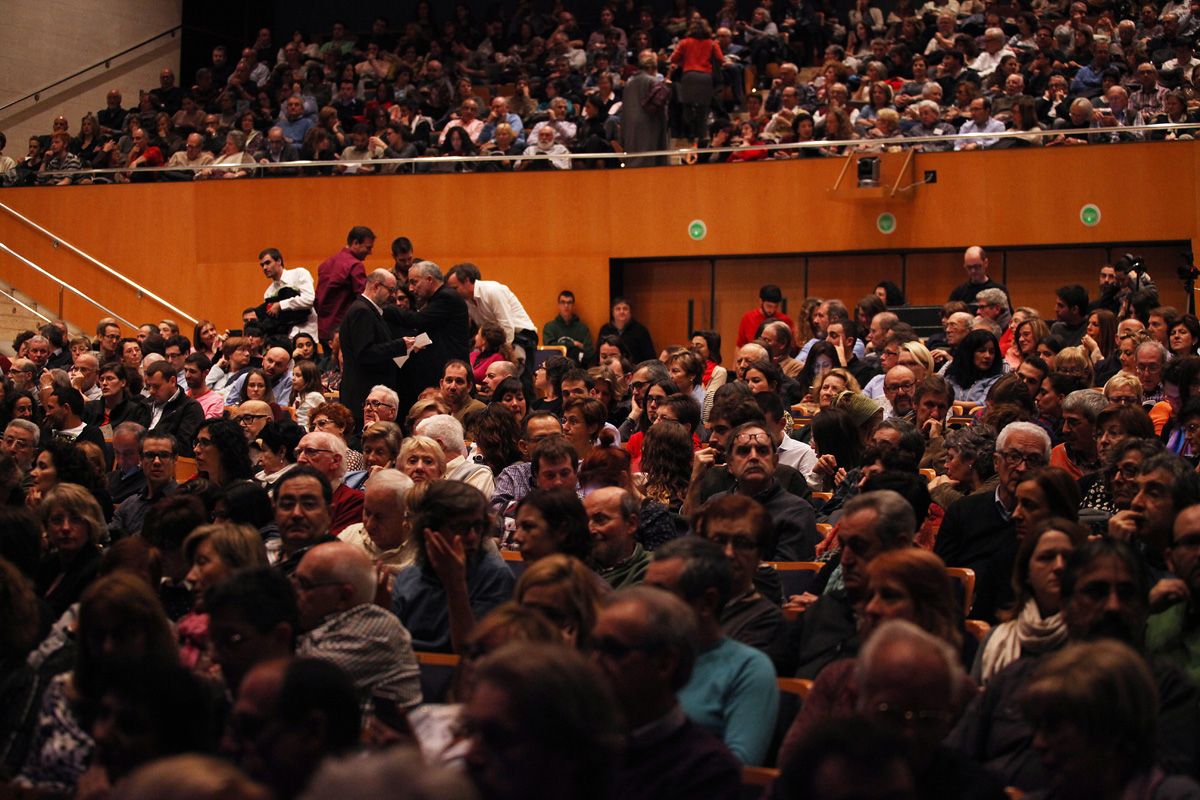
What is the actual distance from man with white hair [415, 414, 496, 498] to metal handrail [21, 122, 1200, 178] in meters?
6.61

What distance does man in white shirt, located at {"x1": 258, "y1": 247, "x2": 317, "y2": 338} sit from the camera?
1164cm

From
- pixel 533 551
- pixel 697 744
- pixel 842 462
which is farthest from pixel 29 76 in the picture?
pixel 697 744

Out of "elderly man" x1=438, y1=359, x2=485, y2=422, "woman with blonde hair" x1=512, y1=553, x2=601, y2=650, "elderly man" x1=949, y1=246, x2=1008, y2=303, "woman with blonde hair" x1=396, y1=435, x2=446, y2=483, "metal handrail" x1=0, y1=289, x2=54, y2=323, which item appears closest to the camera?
"woman with blonde hair" x1=512, y1=553, x2=601, y2=650

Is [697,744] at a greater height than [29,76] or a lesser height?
lesser

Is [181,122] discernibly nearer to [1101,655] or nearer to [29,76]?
[29,76]

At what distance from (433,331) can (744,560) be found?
4.72m

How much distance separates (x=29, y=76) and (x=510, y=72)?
17.9 ft

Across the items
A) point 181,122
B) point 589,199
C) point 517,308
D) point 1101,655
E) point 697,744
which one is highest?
point 181,122

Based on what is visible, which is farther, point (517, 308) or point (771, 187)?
point (771, 187)

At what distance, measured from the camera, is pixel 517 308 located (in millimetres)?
10039

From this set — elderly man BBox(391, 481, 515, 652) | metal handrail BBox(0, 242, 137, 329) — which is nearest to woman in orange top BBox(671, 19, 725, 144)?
metal handrail BBox(0, 242, 137, 329)

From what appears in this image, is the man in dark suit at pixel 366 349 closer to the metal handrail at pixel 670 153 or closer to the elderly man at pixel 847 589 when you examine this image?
the elderly man at pixel 847 589

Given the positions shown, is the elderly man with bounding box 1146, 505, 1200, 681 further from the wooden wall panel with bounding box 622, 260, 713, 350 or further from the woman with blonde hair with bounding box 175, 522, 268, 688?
the wooden wall panel with bounding box 622, 260, 713, 350

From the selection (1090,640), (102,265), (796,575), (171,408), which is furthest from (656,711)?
(102,265)
